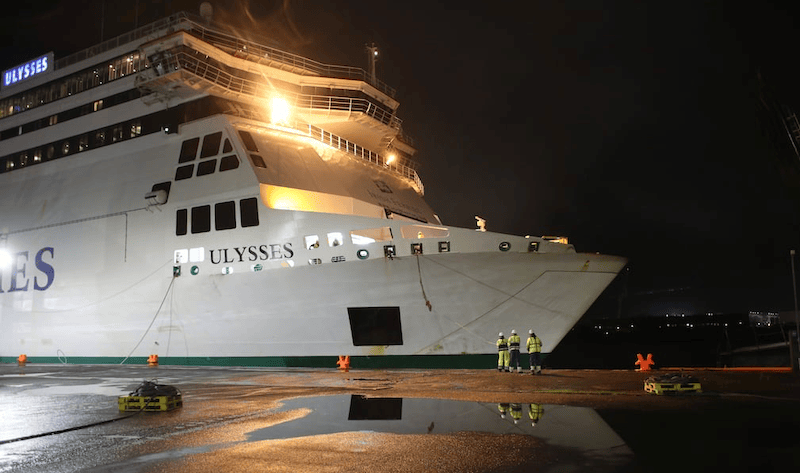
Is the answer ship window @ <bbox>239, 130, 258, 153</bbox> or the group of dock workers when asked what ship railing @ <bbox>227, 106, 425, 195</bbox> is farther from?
the group of dock workers

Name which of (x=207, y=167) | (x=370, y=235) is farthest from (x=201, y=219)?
(x=370, y=235)

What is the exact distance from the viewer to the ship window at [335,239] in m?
17.2

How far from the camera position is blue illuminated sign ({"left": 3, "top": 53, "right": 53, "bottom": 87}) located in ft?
91.1

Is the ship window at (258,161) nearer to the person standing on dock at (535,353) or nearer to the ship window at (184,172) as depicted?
the ship window at (184,172)

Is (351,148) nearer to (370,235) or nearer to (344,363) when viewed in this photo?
(370,235)

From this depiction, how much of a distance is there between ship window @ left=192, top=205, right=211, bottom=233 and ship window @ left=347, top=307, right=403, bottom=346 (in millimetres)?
5846

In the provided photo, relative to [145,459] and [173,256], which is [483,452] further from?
[173,256]

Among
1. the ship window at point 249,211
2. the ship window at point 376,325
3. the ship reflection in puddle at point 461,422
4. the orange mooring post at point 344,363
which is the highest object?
the ship window at point 249,211

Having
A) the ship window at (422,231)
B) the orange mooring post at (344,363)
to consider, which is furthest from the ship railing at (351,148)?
the orange mooring post at (344,363)

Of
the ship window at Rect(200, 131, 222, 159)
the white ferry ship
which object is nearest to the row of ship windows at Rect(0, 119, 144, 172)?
the white ferry ship

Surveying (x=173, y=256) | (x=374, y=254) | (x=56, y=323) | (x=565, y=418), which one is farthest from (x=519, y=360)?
(x=56, y=323)

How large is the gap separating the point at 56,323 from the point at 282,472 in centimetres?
2198

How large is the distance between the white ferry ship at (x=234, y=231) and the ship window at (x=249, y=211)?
5 cm

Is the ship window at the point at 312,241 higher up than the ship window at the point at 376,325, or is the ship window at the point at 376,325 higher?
the ship window at the point at 312,241
